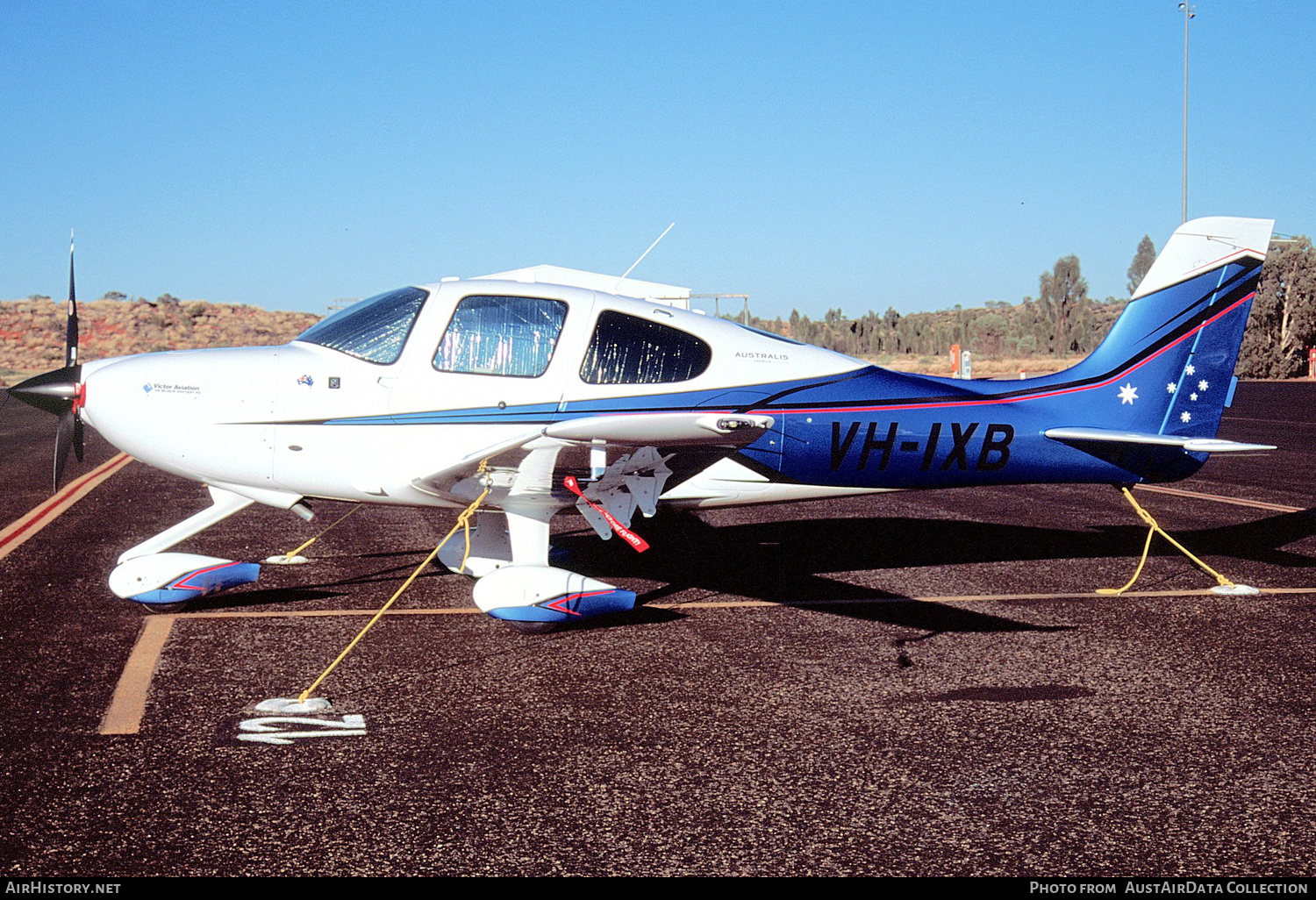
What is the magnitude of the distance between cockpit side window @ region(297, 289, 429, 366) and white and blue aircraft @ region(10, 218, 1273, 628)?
13 mm

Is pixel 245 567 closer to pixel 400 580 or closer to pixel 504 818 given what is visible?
pixel 400 580

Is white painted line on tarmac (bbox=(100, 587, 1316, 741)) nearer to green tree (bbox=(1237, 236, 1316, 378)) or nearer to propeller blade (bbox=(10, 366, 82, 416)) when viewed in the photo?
propeller blade (bbox=(10, 366, 82, 416))

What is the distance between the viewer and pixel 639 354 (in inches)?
274

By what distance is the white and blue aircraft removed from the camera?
6.64 m

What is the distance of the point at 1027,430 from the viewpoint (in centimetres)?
781

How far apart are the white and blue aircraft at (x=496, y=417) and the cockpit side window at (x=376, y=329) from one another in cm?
1

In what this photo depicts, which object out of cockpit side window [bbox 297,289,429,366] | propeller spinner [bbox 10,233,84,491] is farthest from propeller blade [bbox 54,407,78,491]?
cockpit side window [bbox 297,289,429,366]

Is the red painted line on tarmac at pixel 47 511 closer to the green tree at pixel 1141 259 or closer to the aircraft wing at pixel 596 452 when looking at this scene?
the aircraft wing at pixel 596 452

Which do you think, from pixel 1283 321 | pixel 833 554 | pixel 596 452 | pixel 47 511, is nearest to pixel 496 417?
pixel 596 452

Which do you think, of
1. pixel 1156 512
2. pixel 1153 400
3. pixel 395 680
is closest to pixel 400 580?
pixel 395 680

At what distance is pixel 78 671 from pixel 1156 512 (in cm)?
1062

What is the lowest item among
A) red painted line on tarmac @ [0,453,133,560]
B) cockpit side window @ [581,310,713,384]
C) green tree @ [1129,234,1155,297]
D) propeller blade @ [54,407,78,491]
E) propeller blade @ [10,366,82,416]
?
red painted line on tarmac @ [0,453,133,560]

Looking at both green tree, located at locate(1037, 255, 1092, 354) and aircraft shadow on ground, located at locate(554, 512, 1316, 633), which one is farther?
green tree, located at locate(1037, 255, 1092, 354)
